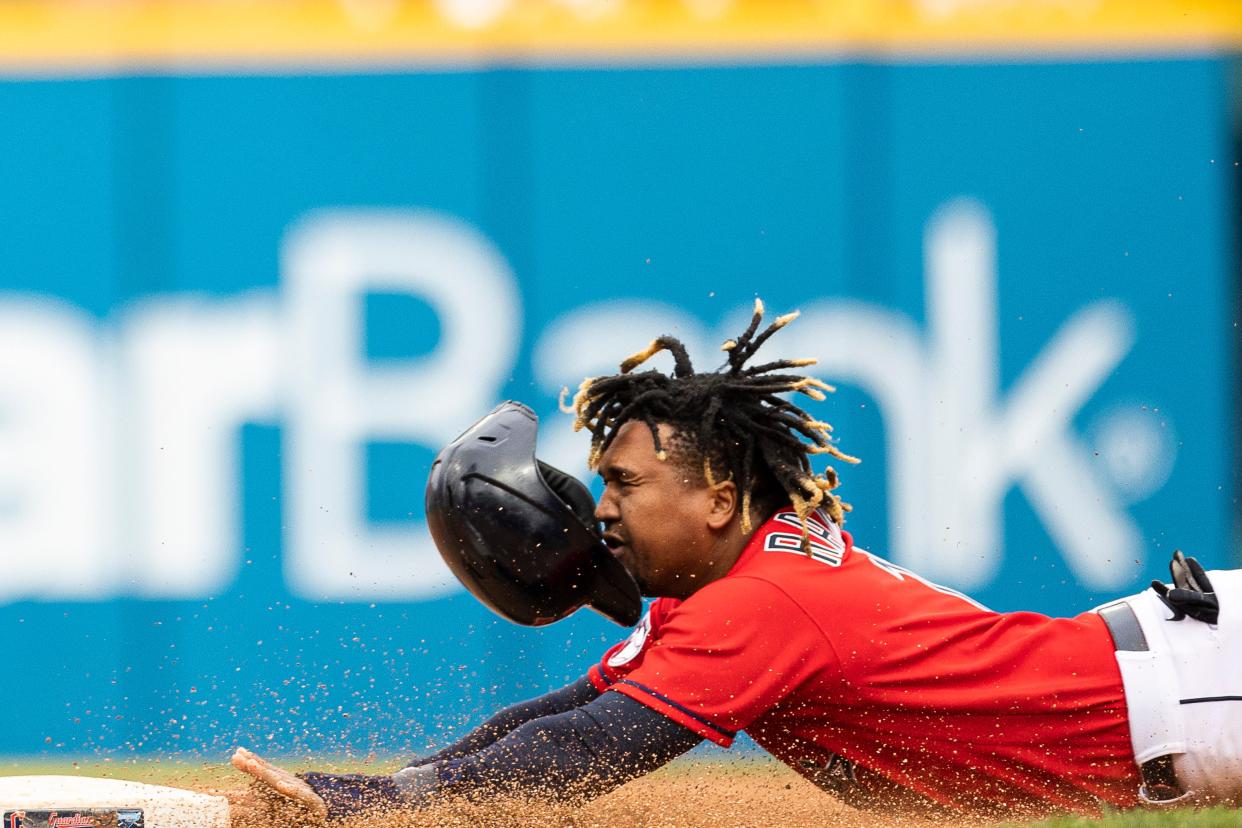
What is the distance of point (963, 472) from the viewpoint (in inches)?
269

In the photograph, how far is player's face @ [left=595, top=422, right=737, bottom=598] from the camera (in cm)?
357

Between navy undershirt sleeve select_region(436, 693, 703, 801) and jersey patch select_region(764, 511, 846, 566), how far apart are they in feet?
1.60

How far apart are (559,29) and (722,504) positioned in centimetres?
390

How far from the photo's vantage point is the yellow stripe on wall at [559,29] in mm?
6984

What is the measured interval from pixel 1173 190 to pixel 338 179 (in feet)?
11.9

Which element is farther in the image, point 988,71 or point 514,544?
point 988,71

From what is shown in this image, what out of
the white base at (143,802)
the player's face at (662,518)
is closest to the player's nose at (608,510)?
the player's face at (662,518)

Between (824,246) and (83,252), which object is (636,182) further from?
(83,252)

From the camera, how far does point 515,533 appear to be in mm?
3562

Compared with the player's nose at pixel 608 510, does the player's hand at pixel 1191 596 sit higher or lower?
lower

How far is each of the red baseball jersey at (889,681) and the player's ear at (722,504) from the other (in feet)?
0.27

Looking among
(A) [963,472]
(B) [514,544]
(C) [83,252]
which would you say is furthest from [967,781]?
(C) [83,252]

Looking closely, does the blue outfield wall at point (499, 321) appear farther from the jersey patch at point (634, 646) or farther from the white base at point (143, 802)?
the white base at point (143, 802)

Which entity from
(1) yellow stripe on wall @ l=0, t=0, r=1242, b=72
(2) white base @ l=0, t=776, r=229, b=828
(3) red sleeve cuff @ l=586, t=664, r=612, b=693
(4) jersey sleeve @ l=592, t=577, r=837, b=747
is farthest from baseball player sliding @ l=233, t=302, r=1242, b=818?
(1) yellow stripe on wall @ l=0, t=0, r=1242, b=72
